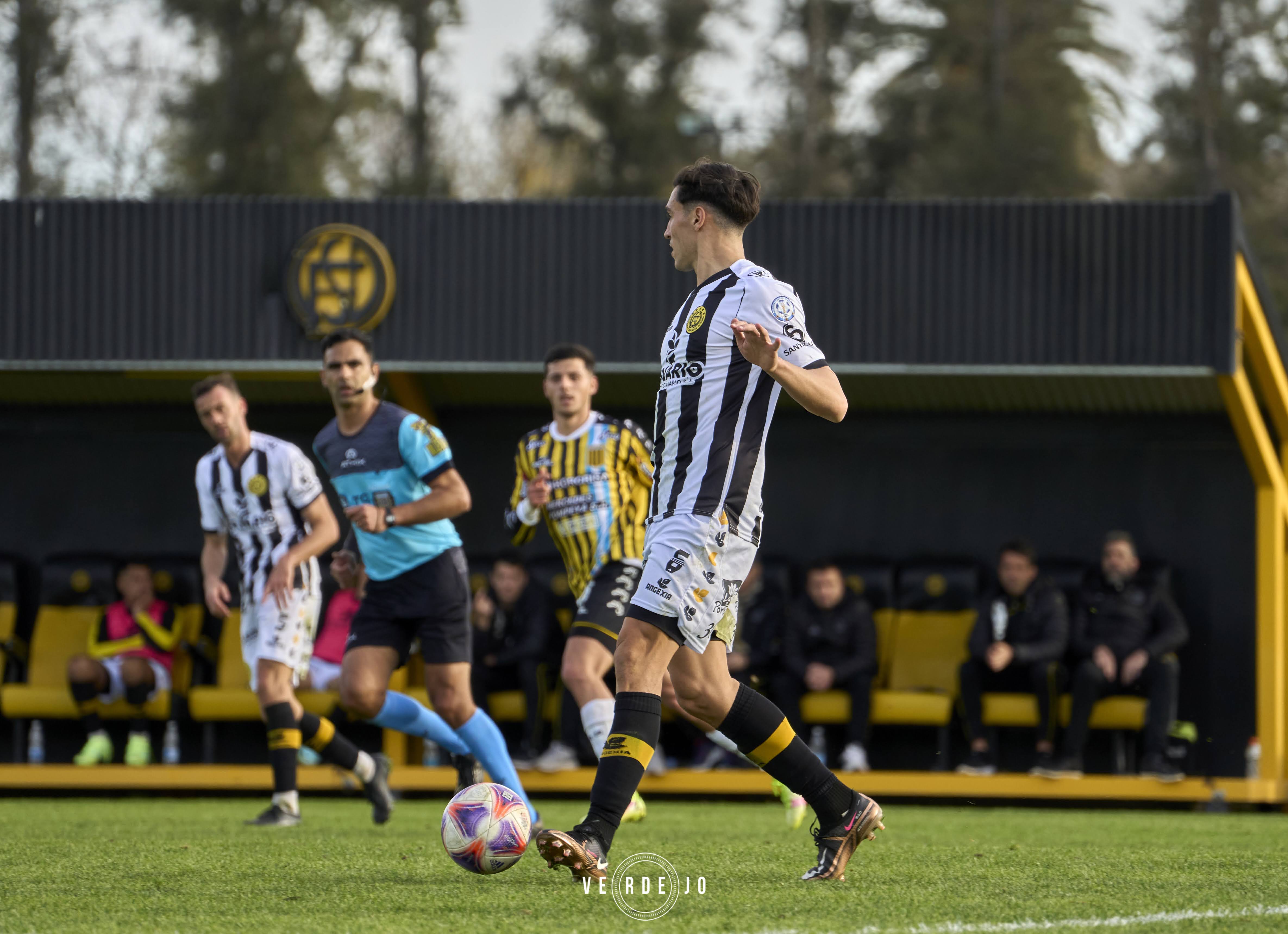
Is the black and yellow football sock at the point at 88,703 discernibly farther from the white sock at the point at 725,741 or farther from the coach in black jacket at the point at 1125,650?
the coach in black jacket at the point at 1125,650

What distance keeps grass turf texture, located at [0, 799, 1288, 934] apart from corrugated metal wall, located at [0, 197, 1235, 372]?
346 centimetres

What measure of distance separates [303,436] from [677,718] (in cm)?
364

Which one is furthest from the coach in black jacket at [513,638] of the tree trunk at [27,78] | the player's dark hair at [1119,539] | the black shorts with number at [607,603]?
the tree trunk at [27,78]

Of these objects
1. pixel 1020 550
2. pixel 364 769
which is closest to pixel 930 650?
pixel 1020 550

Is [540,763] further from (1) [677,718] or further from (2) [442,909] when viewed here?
(2) [442,909]

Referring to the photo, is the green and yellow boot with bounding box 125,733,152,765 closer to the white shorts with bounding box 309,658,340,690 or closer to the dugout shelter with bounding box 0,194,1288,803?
the dugout shelter with bounding box 0,194,1288,803

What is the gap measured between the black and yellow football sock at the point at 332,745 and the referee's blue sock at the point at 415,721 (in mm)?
378

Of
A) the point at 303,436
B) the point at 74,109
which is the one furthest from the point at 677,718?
the point at 74,109

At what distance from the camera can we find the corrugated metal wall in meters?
10.0

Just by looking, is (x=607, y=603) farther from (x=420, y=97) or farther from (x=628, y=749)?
(x=420, y=97)

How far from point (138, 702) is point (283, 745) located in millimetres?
3805

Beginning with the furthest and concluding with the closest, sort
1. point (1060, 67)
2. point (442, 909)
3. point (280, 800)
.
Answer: point (1060, 67) < point (280, 800) < point (442, 909)

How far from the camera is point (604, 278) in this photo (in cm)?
1038

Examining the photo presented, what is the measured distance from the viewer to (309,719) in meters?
7.38
